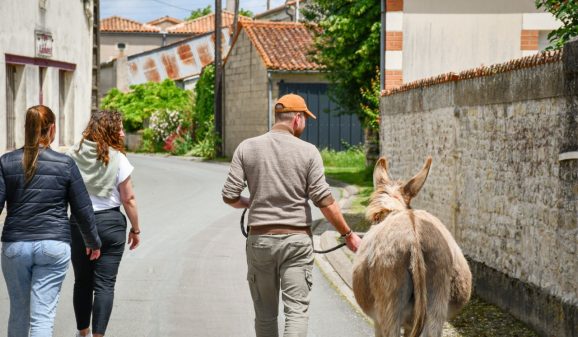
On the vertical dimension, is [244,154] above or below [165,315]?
above

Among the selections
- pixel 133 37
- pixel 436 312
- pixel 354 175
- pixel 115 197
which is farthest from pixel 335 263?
pixel 133 37

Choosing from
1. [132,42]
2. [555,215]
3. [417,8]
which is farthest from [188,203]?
[132,42]

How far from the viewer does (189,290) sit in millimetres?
10266

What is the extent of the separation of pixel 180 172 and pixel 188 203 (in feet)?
34.2

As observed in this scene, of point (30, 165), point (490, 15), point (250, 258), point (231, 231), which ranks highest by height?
point (490, 15)

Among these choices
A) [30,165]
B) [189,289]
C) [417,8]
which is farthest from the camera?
[417,8]

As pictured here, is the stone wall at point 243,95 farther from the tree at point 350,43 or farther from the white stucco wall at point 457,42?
the white stucco wall at point 457,42

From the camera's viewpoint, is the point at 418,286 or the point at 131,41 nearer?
the point at 418,286

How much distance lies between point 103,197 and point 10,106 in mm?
15483

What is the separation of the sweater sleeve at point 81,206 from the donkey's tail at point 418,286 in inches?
84.6

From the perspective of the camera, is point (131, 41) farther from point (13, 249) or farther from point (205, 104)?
point (13, 249)

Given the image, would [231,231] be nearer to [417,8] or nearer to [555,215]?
[417,8]

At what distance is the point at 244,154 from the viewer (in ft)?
20.0

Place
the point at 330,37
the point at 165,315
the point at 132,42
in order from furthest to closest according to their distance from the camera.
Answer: the point at 132,42 < the point at 330,37 < the point at 165,315
